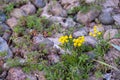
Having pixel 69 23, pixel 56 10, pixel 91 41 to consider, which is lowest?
pixel 91 41

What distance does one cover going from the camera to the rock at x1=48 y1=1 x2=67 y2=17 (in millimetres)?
5883

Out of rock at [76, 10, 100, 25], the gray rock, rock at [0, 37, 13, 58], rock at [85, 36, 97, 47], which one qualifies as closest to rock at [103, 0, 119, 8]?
rock at [76, 10, 100, 25]

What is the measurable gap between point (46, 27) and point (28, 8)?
63 centimetres

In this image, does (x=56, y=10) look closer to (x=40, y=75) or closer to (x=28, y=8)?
(x=28, y=8)

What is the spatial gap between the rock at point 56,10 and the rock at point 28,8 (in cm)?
33

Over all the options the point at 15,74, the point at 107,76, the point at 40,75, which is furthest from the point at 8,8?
the point at 107,76

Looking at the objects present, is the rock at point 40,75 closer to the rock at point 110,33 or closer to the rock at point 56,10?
the rock at point 110,33

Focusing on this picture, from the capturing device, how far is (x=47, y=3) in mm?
6133

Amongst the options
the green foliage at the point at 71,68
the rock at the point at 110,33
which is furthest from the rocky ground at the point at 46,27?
the green foliage at the point at 71,68

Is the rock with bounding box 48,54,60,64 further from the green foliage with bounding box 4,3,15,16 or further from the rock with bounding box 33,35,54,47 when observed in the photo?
the green foliage with bounding box 4,3,15,16

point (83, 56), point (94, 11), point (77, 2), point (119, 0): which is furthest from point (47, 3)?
point (83, 56)

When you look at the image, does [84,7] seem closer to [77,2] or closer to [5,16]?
[77,2]

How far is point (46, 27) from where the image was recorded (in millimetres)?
5625

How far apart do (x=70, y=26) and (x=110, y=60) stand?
1106 millimetres
